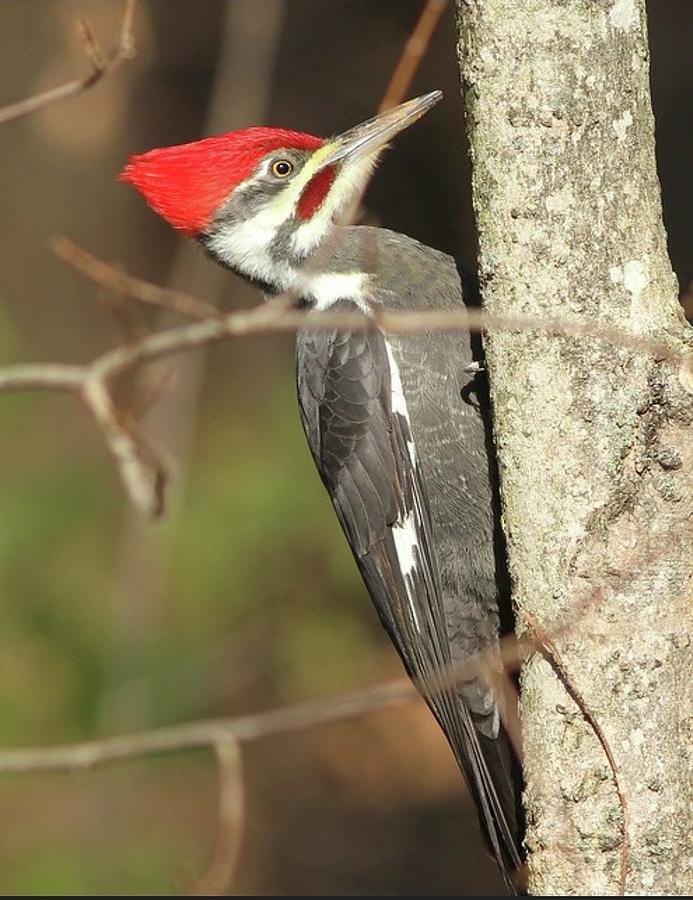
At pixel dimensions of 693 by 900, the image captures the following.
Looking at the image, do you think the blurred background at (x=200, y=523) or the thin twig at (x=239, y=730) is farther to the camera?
the blurred background at (x=200, y=523)

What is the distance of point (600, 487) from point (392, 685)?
3.11ft

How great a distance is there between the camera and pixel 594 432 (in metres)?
2.40

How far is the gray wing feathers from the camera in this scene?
326 centimetres

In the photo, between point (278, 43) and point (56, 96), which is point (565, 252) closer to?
point (56, 96)

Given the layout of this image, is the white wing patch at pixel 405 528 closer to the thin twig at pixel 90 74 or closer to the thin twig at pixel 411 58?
the thin twig at pixel 90 74

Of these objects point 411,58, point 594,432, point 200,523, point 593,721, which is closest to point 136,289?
point 411,58

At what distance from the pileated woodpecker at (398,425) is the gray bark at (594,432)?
829 millimetres

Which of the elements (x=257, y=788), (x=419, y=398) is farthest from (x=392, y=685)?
(x=257, y=788)

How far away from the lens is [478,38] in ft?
7.89

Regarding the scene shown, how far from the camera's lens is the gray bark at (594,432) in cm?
236

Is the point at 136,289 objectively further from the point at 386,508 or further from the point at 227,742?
the point at 386,508

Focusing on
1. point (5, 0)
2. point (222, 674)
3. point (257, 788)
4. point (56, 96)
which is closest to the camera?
point (56, 96)

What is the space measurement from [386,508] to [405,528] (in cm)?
8

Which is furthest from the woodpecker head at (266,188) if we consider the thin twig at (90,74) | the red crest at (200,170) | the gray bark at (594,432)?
the gray bark at (594,432)
